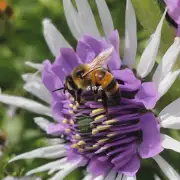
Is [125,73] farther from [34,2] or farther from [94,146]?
[34,2]

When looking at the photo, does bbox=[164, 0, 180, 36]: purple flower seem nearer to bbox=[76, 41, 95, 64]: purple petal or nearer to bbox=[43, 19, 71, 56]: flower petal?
bbox=[76, 41, 95, 64]: purple petal

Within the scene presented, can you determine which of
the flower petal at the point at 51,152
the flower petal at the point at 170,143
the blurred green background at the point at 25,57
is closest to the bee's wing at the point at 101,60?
the flower petal at the point at 170,143

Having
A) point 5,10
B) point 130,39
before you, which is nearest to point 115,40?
point 130,39

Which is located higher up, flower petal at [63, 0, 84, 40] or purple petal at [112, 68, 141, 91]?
flower petal at [63, 0, 84, 40]

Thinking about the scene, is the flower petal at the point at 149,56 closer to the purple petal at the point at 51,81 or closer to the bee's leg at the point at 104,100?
the bee's leg at the point at 104,100

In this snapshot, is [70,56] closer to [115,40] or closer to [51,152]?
[115,40]

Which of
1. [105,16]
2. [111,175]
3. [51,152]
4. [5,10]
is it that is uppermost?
[5,10]

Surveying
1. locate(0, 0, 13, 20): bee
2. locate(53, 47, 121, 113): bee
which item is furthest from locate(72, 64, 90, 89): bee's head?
locate(0, 0, 13, 20): bee
